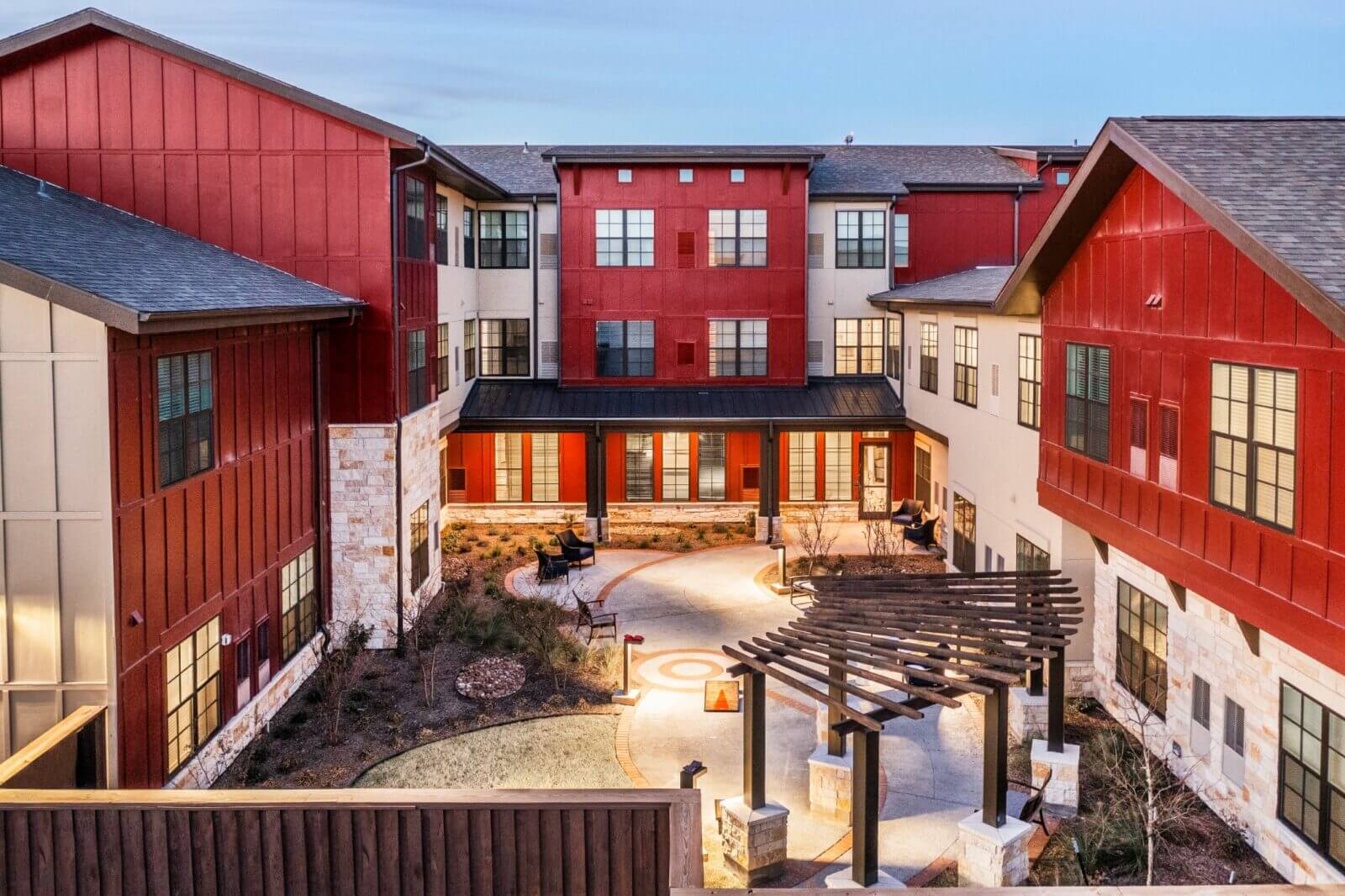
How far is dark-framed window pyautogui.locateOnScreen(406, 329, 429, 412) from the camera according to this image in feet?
62.8

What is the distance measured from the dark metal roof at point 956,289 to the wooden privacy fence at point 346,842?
1351 cm

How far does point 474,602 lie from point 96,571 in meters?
10.7

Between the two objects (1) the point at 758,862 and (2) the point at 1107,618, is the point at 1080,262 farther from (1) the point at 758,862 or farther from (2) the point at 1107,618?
(1) the point at 758,862

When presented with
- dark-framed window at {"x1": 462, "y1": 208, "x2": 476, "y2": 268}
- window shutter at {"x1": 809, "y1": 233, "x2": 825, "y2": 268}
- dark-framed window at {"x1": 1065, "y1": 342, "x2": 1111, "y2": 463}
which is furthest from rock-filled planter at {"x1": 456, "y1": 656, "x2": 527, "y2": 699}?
window shutter at {"x1": 809, "y1": 233, "x2": 825, "y2": 268}

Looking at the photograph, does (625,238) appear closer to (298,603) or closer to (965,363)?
(965,363)

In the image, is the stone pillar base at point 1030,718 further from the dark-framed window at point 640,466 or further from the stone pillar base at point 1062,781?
the dark-framed window at point 640,466

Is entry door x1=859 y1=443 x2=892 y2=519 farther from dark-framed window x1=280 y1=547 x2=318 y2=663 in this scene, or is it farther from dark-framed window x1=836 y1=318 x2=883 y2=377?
dark-framed window x1=280 y1=547 x2=318 y2=663

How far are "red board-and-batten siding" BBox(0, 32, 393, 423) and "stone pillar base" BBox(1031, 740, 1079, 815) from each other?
38.4ft

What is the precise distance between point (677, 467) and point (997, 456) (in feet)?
36.2

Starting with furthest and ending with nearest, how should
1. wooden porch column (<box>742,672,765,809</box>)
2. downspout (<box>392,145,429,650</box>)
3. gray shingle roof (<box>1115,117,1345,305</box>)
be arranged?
downspout (<box>392,145,429,650</box>), wooden porch column (<box>742,672,765,809</box>), gray shingle roof (<box>1115,117,1345,305</box>)

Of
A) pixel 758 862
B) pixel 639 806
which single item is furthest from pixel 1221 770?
pixel 639 806

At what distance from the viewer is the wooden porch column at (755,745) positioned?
1111 centimetres

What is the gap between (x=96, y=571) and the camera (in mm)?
10312

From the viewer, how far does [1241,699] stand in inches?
469
